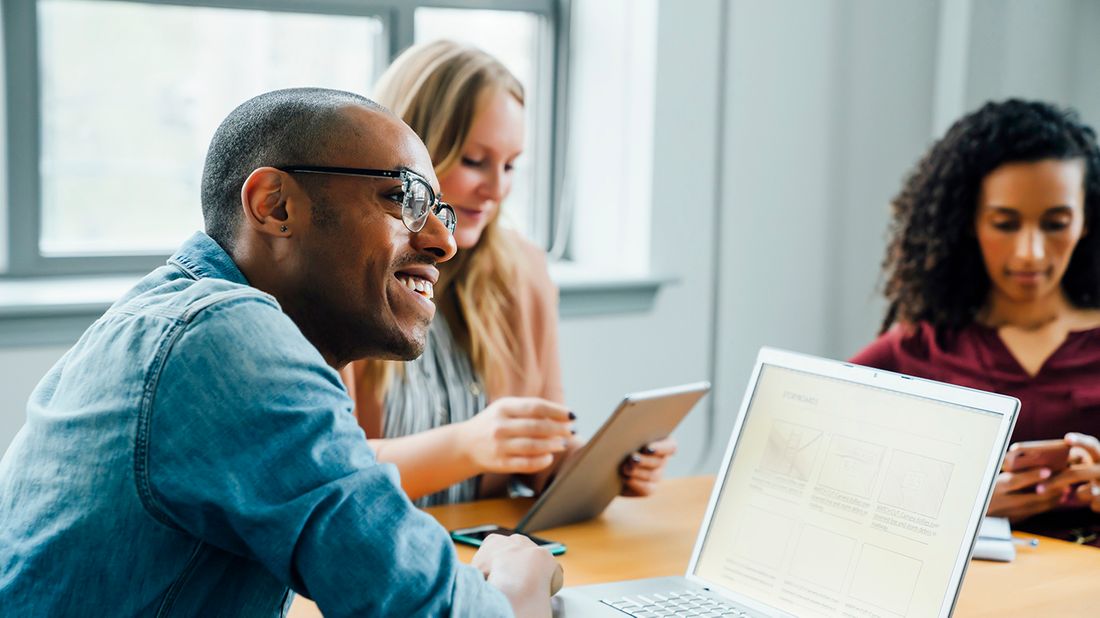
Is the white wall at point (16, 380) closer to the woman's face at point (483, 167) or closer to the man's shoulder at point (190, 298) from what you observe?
the woman's face at point (483, 167)

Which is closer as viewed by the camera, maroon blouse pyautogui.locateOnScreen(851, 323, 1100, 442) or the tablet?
the tablet

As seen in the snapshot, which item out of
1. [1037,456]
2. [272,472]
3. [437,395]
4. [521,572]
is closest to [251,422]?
[272,472]

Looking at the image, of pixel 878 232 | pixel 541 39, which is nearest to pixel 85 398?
pixel 541 39

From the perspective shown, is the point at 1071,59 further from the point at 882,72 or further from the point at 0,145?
the point at 0,145

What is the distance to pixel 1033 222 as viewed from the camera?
2.01 metres

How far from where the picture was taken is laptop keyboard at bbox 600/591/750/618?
1222mm

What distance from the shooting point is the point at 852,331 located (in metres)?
3.23

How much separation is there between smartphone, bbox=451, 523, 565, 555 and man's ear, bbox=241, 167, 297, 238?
63 centimetres

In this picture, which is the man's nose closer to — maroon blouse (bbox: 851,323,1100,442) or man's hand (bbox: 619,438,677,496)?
man's hand (bbox: 619,438,677,496)

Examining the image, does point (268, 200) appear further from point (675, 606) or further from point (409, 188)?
point (675, 606)

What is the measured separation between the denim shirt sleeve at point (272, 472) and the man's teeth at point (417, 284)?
19 cm

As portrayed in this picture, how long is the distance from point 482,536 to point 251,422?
734mm

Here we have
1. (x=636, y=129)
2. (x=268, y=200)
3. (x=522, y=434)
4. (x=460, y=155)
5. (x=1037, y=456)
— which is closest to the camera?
(x=268, y=200)

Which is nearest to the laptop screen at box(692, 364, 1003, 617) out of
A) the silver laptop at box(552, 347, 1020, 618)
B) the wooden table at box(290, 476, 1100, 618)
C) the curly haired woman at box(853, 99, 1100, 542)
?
the silver laptop at box(552, 347, 1020, 618)
